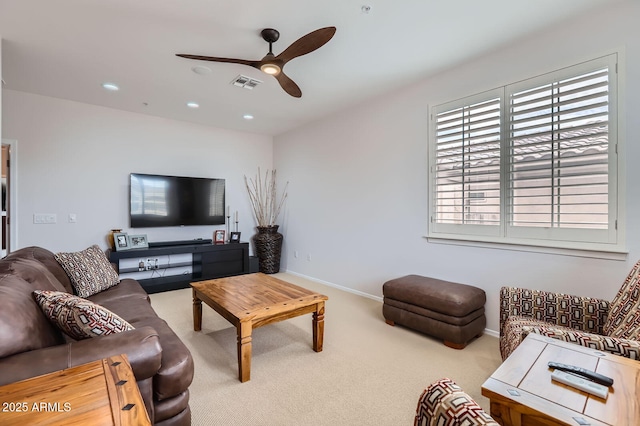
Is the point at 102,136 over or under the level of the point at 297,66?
under

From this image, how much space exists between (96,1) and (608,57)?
3.88m

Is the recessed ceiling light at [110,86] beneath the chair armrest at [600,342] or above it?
above

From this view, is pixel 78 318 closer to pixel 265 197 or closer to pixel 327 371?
pixel 327 371

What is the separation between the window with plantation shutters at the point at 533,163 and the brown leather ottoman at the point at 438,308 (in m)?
0.62

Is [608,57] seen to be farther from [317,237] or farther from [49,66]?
[49,66]

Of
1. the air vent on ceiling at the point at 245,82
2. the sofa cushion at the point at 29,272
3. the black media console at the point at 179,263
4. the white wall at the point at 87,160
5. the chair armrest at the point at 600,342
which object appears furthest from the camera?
the black media console at the point at 179,263

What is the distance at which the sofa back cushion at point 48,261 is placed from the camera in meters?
2.24

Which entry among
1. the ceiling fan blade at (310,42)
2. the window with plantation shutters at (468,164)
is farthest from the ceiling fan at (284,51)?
the window with plantation shutters at (468,164)

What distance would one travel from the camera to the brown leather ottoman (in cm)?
254

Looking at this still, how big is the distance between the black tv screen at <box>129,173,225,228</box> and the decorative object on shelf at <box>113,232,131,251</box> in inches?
8.0

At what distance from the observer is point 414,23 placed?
2.36 meters

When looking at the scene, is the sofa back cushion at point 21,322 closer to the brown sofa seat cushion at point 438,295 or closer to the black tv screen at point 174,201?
the brown sofa seat cushion at point 438,295

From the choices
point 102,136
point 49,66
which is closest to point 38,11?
point 49,66

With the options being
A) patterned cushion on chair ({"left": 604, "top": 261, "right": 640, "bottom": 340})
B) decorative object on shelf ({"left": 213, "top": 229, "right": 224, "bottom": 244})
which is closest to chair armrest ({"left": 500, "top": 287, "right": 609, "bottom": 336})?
patterned cushion on chair ({"left": 604, "top": 261, "right": 640, "bottom": 340})
